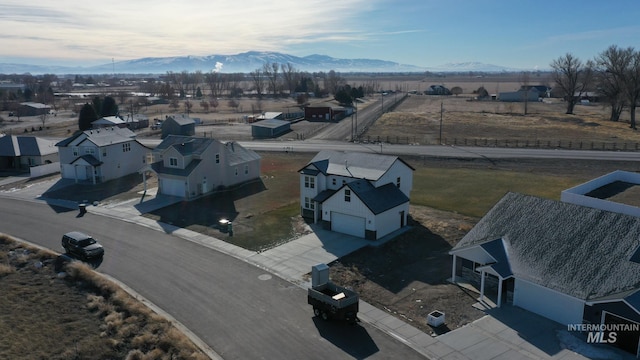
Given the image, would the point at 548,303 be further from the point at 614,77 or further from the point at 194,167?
the point at 614,77

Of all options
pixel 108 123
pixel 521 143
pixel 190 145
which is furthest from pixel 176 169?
pixel 521 143

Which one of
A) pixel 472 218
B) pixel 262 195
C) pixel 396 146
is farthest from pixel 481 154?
pixel 262 195

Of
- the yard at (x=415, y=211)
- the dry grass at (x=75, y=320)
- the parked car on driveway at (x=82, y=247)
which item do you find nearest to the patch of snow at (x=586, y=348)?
the yard at (x=415, y=211)

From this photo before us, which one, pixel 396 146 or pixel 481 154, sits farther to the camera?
pixel 396 146

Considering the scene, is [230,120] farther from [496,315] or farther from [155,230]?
[496,315]

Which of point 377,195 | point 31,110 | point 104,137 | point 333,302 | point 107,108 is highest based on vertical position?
point 107,108

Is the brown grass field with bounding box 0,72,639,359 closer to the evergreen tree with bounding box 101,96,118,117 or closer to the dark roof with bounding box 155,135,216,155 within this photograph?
the dark roof with bounding box 155,135,216,155

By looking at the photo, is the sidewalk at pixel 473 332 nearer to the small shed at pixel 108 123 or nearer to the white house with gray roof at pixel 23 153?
the white house with gray roof at pixel 23 153
